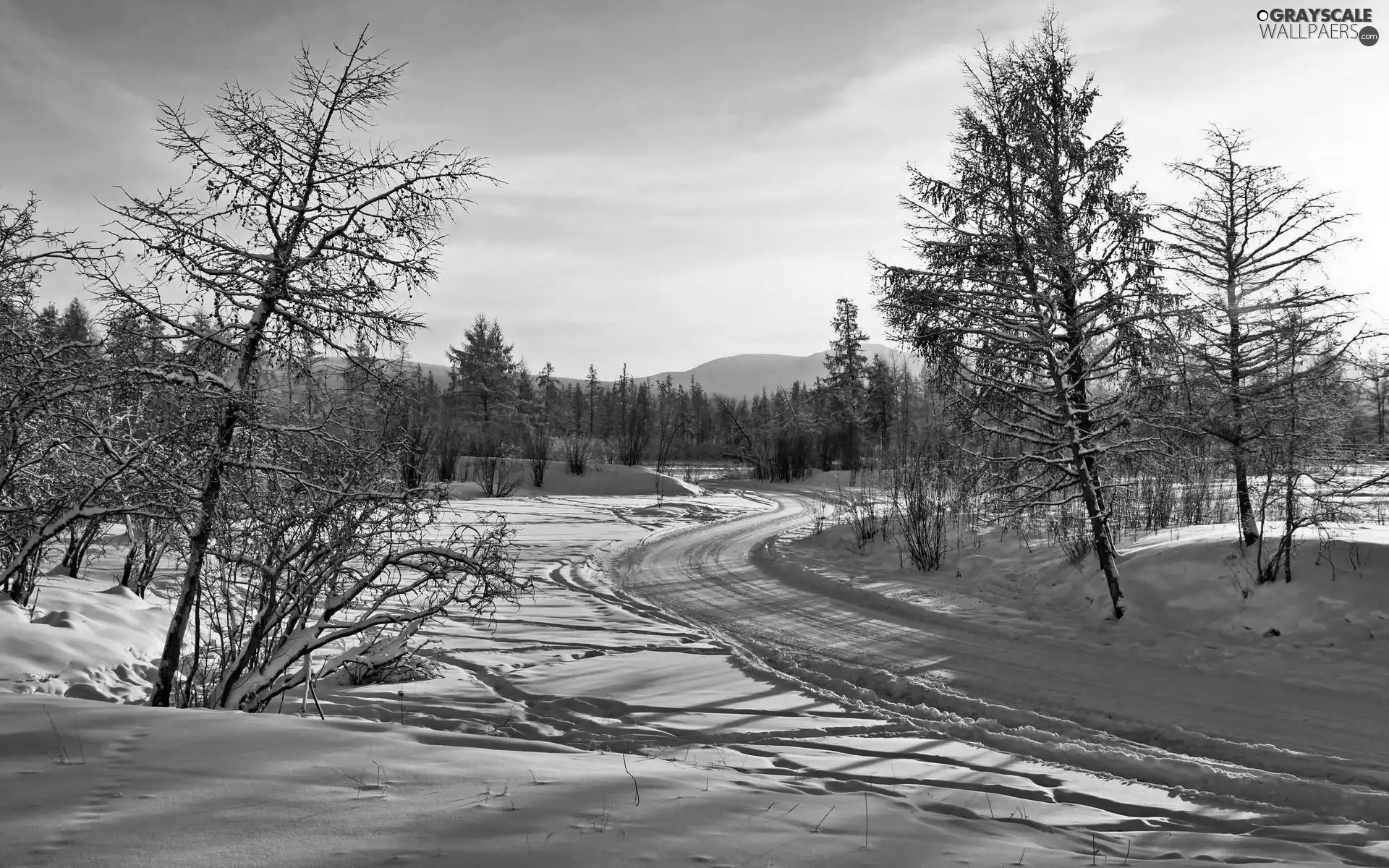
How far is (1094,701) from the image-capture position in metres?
6.22

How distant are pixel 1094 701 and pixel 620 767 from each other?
173 inches

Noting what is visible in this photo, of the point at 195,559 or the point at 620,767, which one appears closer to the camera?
the point at 620,767

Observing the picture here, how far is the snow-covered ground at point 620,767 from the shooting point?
106 inches

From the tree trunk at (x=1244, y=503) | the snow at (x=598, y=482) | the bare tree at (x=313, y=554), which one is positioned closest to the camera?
the bare tree at (x=313, y=554)

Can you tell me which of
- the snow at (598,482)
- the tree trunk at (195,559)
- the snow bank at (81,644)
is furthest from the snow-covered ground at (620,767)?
the snow at (598,482)

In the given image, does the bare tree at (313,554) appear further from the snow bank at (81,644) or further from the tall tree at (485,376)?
the tall tree at (485,376)

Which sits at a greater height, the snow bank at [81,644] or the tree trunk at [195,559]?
the tree trunk at [195,559]

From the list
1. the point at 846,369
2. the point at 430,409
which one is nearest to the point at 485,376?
the point at 846,369

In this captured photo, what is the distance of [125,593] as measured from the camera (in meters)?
7.98

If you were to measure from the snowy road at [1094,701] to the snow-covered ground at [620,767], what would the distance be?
43 mm

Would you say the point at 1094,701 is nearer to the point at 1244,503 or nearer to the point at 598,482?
the point at 1244,503

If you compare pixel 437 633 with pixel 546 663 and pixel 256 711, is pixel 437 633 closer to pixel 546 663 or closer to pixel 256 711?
pixel 546 663

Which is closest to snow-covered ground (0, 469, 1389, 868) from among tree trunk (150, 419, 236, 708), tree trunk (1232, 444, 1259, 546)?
tree trunk (150, 419, 236, 708)

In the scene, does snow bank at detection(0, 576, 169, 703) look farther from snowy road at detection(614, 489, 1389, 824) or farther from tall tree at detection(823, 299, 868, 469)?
tall tree at detection(823, 299, 868, 469)
